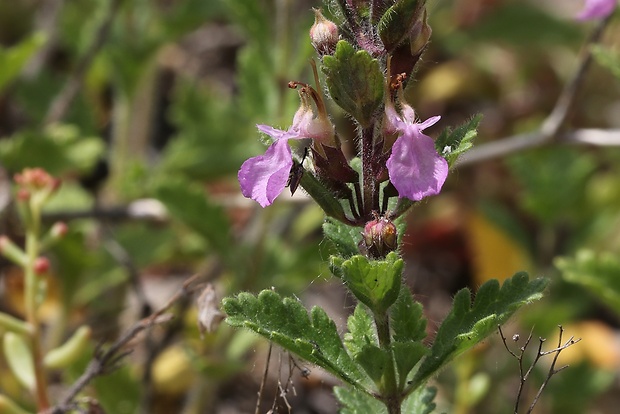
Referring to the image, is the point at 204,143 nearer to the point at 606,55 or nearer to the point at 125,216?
the point at 125,216

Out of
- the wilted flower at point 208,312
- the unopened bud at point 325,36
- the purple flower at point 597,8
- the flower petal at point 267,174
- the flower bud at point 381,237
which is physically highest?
the unopened bud at point 325,36

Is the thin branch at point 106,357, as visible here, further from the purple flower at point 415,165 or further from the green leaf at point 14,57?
the green leaf at point 14,57

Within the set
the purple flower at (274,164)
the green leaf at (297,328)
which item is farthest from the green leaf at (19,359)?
the purple flower at (274,164)

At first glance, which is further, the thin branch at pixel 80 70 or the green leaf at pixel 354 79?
the thin branch at pixel 80 70

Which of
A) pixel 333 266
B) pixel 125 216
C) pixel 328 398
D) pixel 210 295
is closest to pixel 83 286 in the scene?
pixel 125 216

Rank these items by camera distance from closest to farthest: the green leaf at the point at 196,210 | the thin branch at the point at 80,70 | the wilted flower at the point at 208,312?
the wilted flower at the point at 208,312 → the green leaf at the point at 196,210 → the thin branch at the point at 80,70

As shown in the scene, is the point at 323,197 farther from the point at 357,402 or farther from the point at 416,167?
the point at 357,402

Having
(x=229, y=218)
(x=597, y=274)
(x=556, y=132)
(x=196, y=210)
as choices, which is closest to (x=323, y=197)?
(x=597, y=274)

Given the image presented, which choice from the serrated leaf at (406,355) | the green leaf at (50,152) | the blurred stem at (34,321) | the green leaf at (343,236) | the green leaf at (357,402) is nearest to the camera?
the serrated leaf at (406,355)

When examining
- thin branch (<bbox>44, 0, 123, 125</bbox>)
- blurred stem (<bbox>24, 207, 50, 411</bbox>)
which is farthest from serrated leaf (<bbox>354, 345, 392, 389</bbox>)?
thin branch (<bbox>44, 0, 123, 125</bbox>)
